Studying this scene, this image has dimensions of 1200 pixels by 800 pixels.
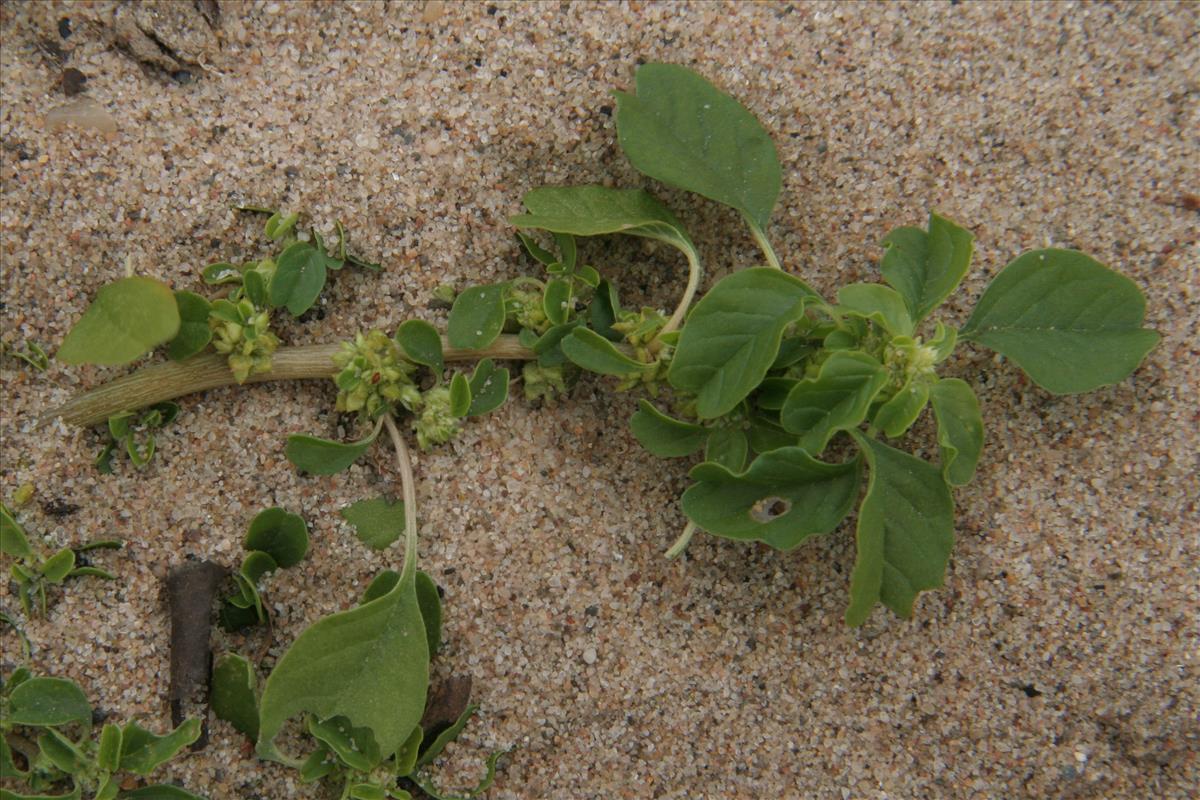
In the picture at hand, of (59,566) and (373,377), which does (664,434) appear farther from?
(59,566)

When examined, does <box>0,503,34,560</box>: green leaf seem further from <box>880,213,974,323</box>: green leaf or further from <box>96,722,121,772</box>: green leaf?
<box>880,213,974,323</box>: green leaf

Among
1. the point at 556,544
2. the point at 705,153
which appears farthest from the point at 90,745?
the point at 705,153

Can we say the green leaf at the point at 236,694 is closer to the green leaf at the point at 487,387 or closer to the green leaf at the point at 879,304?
the green leaf at the point at 487,387

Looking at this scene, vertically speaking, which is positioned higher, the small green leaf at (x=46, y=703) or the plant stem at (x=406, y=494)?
the plant stem at (x=406, y=494)

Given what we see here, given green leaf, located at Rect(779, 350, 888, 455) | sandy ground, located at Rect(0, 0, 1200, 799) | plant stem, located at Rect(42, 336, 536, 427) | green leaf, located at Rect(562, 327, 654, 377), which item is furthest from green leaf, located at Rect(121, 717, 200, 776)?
green leaf, located at Rect(779, 350, 888, 455)

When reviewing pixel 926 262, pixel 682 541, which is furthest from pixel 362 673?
pixel 926 262

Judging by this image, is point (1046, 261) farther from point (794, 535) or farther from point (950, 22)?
point (794, 535)

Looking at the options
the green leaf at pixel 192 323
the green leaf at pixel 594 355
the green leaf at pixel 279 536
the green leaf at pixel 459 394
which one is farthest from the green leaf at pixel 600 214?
the green leaf at pixel 279 536
